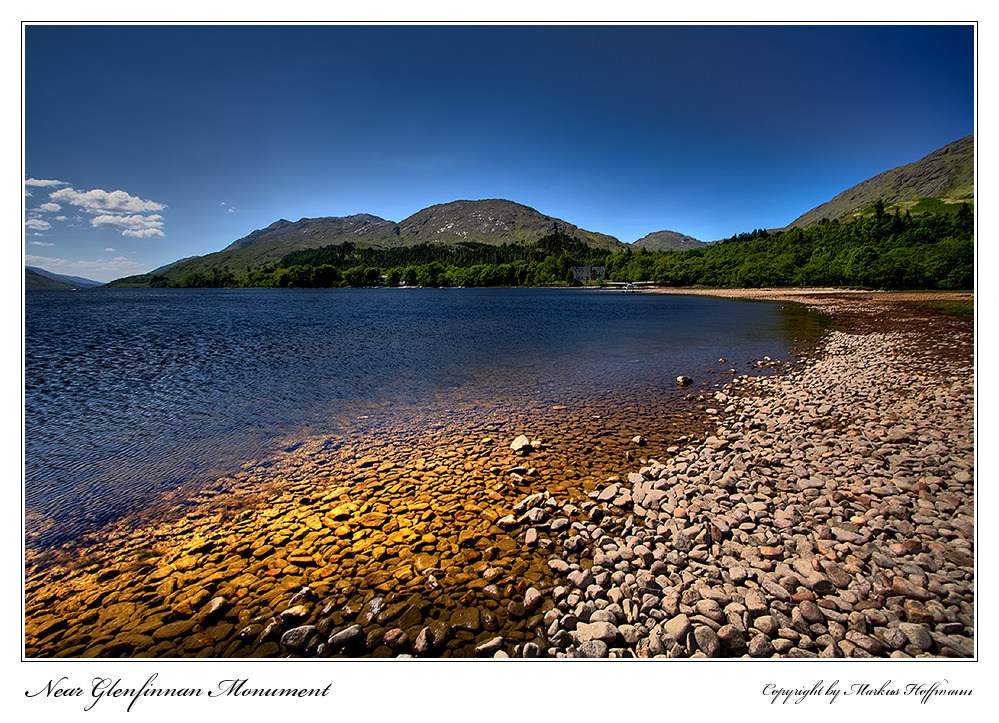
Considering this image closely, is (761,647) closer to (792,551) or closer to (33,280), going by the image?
(792,551)

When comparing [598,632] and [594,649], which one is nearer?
[594,649]

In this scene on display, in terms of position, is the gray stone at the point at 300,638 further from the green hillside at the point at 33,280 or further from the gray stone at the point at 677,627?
the green hillside at the point at 33,280

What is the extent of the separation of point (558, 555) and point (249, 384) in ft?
56.9

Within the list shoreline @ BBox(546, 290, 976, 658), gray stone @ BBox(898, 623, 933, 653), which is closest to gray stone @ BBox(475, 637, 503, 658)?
shoreline @ BBox(546, 290, 976, 658)

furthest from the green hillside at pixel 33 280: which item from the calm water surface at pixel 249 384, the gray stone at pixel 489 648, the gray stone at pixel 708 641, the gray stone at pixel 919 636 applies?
the gray stone at pixel 919 636

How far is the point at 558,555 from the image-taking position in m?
5.54

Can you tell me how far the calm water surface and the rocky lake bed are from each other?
2270 mm

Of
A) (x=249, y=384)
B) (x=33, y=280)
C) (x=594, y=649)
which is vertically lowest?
(x=594, y=649)

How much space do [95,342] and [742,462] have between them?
44.9 metres

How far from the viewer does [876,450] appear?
25.8ft

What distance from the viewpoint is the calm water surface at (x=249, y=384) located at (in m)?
9.30

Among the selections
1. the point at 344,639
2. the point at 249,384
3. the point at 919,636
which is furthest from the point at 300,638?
the point at 249,384
